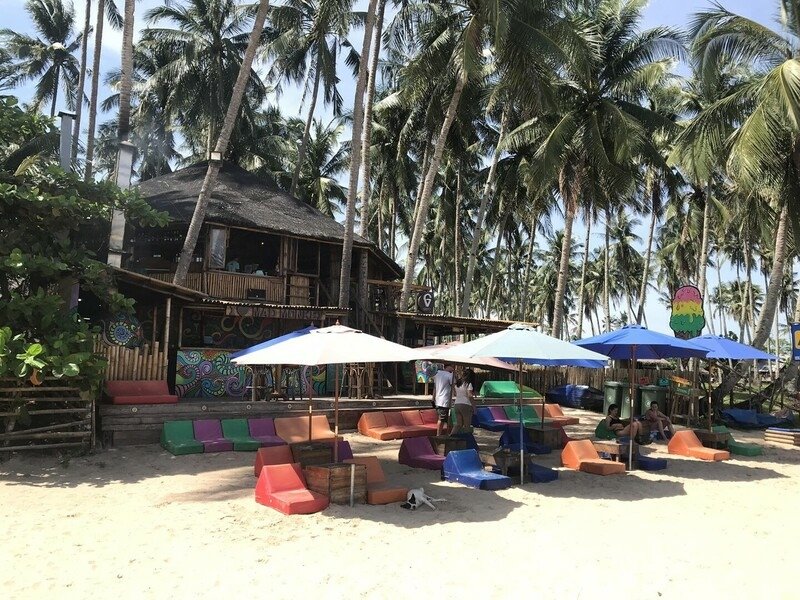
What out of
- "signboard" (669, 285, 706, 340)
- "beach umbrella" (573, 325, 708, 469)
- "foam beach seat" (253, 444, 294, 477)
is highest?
"signboard" (669, 285, 706, 340)

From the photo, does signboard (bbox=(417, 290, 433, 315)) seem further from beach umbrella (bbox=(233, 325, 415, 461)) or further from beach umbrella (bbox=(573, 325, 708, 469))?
beach umbrella (bbox=(233, 325, 415, 461))

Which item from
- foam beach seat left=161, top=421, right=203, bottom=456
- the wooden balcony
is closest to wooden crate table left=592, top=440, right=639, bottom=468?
foam beach seat left=161, top=421, right=203, bottom=456

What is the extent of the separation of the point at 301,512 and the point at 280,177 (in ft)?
94.0

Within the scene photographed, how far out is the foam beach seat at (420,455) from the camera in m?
10.4

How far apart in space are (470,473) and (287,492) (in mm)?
3006

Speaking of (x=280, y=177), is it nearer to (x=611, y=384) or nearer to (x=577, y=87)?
(x=577, y=87)

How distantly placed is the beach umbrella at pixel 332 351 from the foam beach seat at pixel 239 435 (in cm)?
329

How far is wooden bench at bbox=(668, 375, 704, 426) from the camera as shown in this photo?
1864cm

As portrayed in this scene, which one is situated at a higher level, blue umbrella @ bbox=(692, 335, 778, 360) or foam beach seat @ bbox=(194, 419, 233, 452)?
blue umbrella @ bbox=(692, 335, 778, 360)

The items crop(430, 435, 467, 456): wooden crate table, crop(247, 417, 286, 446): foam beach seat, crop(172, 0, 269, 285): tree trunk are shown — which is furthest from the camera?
crop(172, 0, 269, 285): tree trunk

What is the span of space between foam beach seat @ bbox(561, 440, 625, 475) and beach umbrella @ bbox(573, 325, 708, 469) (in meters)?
0.59

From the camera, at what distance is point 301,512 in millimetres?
7426

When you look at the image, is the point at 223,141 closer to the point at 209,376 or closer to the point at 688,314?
the point at 209,376

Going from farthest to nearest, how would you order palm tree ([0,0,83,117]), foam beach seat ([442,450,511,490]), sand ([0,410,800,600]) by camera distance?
palm tree ([0,0,83,117]) → foam beach seat ([442,450,511,490]) → sand ([0,410,800,600])
